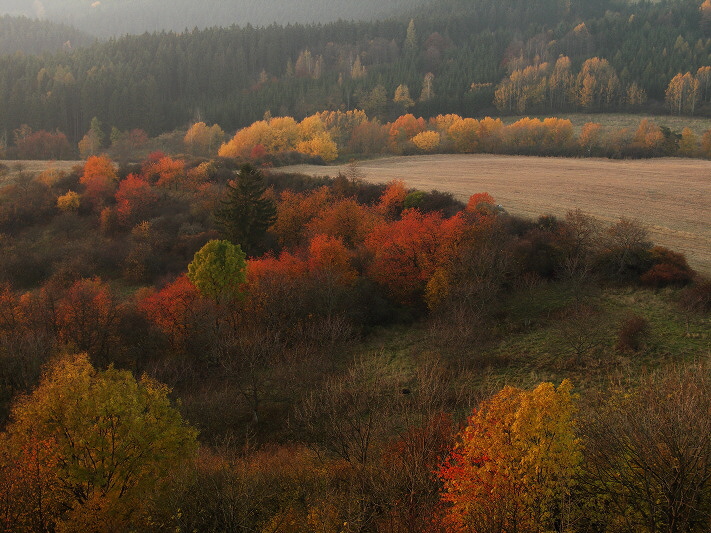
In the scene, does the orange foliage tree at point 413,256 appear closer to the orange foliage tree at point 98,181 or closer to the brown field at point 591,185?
the brown field at point 591,185

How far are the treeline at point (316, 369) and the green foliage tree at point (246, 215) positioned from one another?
28 centimetres

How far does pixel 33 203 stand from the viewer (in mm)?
79250

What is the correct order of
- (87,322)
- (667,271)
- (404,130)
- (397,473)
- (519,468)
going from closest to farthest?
(519,468) → (397,473) → (667,271) → (87,322) → (404,130)

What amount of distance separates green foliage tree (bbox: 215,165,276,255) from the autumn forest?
351 mm

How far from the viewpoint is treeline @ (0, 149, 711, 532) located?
52.3 feet

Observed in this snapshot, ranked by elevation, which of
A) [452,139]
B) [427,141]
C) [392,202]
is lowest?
[392,202]

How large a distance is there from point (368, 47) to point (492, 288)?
173847mm

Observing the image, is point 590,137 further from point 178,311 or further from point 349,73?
point 178,311

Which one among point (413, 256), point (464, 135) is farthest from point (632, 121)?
point (413, 256)

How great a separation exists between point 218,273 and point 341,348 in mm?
14174

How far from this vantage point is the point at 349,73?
180 meters

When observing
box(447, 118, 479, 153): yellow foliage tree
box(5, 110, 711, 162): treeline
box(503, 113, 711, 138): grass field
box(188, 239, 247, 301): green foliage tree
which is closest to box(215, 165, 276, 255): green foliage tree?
box(188, 239, 247, 301): green foliage tree

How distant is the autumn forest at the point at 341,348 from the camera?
1608 cm

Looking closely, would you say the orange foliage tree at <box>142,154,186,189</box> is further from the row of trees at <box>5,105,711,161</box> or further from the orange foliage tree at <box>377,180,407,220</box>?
the orange foliage tree at <box>377,180,407,220</box>
